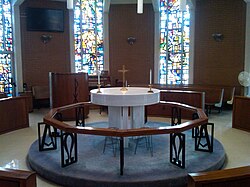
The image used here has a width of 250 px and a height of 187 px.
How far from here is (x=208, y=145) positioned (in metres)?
4.54

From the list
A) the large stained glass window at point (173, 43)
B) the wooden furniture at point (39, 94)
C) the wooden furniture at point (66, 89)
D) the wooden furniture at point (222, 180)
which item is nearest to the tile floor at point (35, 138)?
the wooden furniture at point (66, 89)

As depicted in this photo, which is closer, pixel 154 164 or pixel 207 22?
pixel 154 164

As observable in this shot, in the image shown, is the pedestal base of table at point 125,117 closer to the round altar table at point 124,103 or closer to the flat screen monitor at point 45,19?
the round altar table at point 124,103

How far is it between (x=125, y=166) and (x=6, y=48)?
278 inches

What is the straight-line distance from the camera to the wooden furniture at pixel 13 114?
6242mm

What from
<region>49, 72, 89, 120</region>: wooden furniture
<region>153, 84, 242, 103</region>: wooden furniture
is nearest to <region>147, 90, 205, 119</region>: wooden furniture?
<region>153, 84, 242, 103</region>: wooden furniture

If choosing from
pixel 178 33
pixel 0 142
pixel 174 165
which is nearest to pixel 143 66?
pixel 178 33

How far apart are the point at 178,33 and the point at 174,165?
22.4ft

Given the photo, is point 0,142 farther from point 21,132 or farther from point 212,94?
point 212,94

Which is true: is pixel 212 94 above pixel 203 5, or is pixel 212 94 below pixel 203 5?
below

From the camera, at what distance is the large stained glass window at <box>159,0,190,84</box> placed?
9.82 meters

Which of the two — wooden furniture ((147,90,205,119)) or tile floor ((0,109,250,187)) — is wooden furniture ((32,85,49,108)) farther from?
wooden furniture ((147,90,205,119))

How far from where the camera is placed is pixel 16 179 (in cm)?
189

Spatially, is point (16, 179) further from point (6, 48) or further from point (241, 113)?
point (6, 48)
